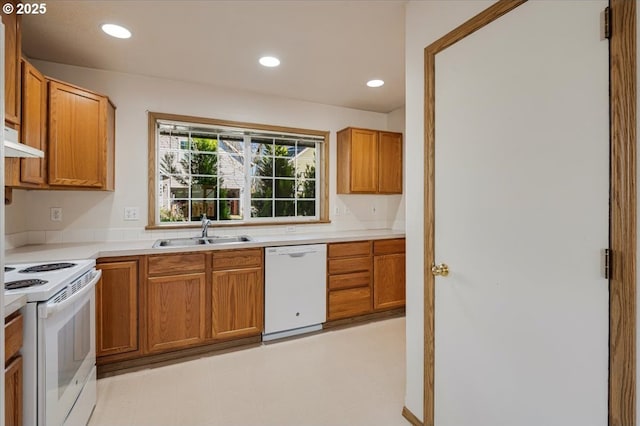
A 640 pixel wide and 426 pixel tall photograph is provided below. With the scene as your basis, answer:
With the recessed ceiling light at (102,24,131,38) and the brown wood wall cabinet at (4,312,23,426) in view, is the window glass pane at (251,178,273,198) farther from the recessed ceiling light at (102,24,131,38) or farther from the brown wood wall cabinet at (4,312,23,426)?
the brown wood wall cabinet at (4,312,23,426)

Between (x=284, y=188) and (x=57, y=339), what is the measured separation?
8.32 feet

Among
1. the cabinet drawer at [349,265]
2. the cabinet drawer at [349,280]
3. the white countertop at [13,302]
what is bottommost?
the cabinet drawer at [349,280]

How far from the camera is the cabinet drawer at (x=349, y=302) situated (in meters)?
3.23

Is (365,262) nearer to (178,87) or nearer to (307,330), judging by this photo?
(307,330)

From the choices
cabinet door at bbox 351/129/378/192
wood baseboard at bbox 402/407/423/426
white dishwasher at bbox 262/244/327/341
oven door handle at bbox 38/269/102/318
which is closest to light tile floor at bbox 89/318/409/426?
wood baseboard at bbox 402/407/423/426

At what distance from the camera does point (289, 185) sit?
3.74 meters

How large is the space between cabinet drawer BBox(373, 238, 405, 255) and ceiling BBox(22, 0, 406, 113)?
162cm

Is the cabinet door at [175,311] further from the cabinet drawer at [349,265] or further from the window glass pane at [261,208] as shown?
the cabinet drawer at [349,265]

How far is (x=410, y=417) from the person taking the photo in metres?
1.85

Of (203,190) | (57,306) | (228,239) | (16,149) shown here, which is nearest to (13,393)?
(57,306)

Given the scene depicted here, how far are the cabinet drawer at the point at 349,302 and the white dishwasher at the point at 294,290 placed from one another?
0.31ft

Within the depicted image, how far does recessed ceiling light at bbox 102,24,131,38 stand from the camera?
2137 mm

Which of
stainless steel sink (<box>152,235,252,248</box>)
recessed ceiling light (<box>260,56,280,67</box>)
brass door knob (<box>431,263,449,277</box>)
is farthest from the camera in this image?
stainless steel sink (<box>152,235,252,248</box>)

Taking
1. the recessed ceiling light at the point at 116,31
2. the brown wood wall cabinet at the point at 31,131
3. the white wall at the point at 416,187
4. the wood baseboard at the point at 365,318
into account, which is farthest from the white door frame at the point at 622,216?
the brown wood wall cabinet at the point at 31,131
